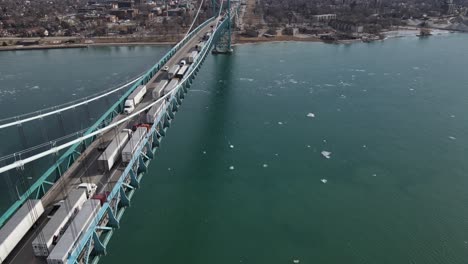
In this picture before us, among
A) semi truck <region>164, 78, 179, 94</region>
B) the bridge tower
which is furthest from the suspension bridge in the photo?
the bridge tower

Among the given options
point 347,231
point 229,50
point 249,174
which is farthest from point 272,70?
point 347,231

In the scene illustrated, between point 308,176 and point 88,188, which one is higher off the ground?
point 88,188

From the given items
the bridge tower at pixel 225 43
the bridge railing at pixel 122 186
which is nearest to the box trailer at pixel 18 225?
the bridge railing at pixel 122 186

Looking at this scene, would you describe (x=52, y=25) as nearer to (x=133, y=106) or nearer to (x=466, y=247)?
(x=133, y=106)

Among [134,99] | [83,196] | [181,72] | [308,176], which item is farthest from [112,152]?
[181,72]

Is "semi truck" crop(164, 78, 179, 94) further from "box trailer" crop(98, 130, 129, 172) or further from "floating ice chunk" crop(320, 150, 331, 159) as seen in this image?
"floating ice chunk" crop(320, 150, 331, 159)

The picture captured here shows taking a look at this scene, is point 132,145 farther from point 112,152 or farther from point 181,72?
point 181,72
